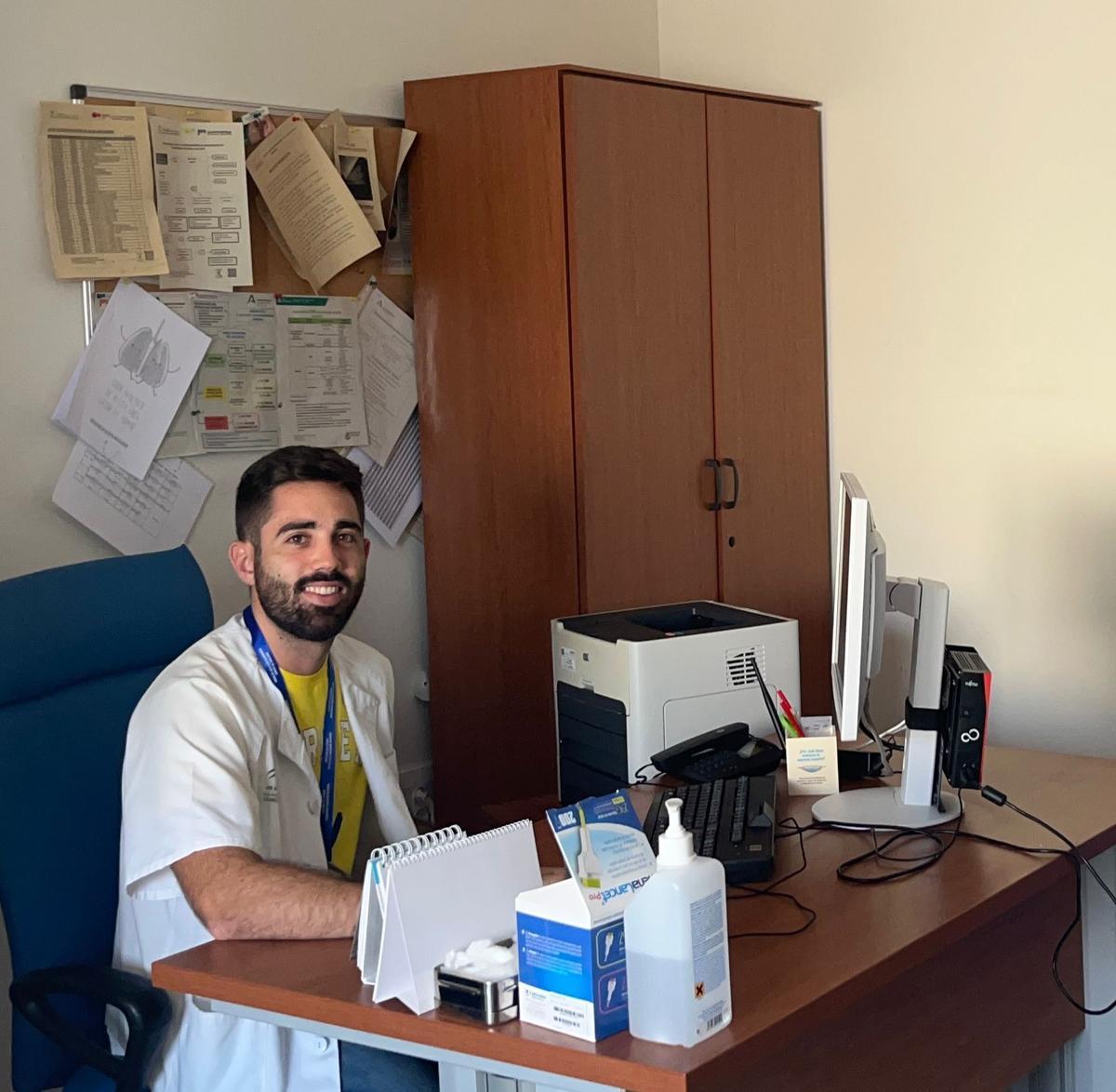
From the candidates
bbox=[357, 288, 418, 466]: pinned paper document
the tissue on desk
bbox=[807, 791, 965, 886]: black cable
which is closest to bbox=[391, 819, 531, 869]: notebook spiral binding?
the tissue on desk

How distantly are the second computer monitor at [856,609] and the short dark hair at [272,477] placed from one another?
2.57 ft

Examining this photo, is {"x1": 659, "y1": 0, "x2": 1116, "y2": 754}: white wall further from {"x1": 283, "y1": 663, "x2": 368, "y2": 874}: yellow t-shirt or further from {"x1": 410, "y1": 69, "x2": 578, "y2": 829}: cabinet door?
{"x1": 283, "y1": 663, "x2": 368, "y2": 874}: yellow t-shirt

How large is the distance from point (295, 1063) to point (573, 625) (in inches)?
38.0

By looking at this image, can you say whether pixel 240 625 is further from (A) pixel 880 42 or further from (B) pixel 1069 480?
(A) pixel 880 42

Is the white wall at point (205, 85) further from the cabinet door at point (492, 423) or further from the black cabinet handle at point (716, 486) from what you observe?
the black cabinet handle at point (716, 486)

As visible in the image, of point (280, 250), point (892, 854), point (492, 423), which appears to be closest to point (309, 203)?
point (280, 250)

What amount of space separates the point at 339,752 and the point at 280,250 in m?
1.27

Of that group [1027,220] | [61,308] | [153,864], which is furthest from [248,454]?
[1027,220]

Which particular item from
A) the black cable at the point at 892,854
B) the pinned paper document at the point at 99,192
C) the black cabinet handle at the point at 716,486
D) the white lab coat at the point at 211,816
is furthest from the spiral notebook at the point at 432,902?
the black cabinet handle at the point at 716,486

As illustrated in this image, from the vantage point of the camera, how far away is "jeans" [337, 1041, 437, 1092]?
1.78m

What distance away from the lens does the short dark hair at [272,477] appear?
86.5 inches

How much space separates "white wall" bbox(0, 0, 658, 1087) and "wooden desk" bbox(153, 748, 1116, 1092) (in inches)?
51.4

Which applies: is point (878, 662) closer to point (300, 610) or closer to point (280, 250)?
point (300, 610)

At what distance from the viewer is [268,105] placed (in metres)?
3.00
